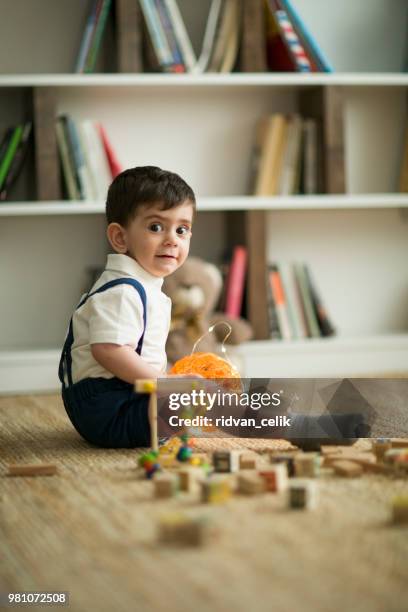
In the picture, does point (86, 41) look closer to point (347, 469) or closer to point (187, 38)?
point (187, 38)

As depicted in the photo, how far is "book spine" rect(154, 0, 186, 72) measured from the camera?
242cm

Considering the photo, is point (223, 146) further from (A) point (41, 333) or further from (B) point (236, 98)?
(A) point (41, 333)

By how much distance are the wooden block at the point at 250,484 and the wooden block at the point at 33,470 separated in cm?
30

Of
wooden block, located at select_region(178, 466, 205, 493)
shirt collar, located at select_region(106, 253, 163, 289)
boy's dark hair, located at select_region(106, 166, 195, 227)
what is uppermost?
boy's dark hair, located at select_region(106, 166, 195, 227)

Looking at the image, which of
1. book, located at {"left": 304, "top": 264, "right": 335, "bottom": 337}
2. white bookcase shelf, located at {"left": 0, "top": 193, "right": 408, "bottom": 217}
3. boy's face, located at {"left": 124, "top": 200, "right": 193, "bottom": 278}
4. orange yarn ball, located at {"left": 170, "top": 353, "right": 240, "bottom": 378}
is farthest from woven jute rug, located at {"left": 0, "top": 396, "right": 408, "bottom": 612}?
book, located at {"left": 304, "top": 264, "right": 335, "bottom": 337}

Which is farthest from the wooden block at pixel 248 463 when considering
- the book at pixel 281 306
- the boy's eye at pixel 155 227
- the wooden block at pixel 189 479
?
the book at pixel 281 306

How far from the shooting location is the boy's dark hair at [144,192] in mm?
1646

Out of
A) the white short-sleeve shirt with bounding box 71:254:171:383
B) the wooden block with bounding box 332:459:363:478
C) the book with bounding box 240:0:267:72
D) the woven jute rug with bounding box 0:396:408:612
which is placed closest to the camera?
the woven jute rug with bounding box 0:396:408:612

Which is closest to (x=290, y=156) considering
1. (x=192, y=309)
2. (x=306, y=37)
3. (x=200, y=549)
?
(x=306, y=37)

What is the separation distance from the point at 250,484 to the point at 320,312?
1.44 m

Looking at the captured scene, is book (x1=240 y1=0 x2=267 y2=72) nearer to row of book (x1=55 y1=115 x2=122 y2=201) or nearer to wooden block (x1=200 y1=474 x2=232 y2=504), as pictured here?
row of book (x1=55 y1=115 x2=122 y2=201)

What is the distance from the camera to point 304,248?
9.18 feet

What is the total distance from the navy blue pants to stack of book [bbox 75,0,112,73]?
1106 millimetres

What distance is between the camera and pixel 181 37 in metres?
2.43
